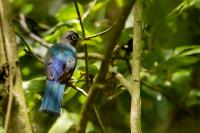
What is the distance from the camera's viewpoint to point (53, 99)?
5.94 ft

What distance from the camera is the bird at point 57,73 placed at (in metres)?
1.80

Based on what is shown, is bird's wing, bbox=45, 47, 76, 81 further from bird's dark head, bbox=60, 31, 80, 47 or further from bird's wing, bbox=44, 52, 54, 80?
bird's dark head, bbox=60, 31, 80, 47

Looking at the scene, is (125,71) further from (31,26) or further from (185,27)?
(31,26)

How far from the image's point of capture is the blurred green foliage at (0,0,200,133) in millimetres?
2375

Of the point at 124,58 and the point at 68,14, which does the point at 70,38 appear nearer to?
the point at 124,58

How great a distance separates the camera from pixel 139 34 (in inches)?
75.2

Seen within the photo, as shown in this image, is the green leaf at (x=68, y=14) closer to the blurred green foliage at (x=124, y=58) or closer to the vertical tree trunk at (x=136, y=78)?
the blurred green foliage at (x=124, y=58)

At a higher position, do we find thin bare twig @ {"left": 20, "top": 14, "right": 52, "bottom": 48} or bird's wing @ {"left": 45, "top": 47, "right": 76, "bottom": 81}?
thin bare twig @ {"left": 20, "top": 14, "right": 52, "bottom": 48}

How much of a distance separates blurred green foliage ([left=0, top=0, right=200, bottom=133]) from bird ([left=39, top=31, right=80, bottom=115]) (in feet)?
0.39

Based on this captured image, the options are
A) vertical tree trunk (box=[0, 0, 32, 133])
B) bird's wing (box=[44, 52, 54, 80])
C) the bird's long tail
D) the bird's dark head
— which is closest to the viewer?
vertical tree trunk (box=[0, 0, 32, 133])

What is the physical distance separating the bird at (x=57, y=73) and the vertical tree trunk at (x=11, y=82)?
131mm

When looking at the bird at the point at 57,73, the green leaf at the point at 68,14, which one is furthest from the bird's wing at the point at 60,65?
the green leaf at the point at 68,14

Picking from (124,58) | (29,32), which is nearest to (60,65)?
(124,58)

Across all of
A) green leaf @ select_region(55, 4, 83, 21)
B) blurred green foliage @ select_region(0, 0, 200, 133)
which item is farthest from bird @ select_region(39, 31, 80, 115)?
green leaf @ select_region(55, 4, 83, 21)
